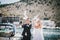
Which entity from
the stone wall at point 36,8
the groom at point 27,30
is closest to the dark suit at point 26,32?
the groom at point 27,30

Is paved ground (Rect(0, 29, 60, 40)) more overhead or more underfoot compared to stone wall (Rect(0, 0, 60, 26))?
more underfoot

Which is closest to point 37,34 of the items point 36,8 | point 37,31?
point 37,31

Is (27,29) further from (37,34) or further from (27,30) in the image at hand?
(37,34)

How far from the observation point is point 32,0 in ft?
5.34

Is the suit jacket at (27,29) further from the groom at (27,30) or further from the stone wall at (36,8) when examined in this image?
the stone wall at (36,8)

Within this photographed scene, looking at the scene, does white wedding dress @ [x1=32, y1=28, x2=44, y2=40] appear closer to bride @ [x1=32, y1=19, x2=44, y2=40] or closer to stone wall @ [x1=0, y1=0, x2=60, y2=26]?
bride @ [x1=32, y1=19, x2=44, y2=40]

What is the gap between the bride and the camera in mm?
1588

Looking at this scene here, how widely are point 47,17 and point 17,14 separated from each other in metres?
0.33

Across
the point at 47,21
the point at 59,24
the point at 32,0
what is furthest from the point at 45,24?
the point at 32,0

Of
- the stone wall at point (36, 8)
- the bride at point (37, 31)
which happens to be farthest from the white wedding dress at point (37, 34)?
the stone wall at point (36, 8)

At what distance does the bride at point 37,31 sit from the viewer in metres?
1.59

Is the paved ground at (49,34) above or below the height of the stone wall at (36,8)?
below

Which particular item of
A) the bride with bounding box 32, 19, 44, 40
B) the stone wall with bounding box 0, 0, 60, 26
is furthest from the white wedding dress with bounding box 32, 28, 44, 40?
the stone wall with bounding box 0, 0, 60, 26

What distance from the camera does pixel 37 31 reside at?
159 cm
